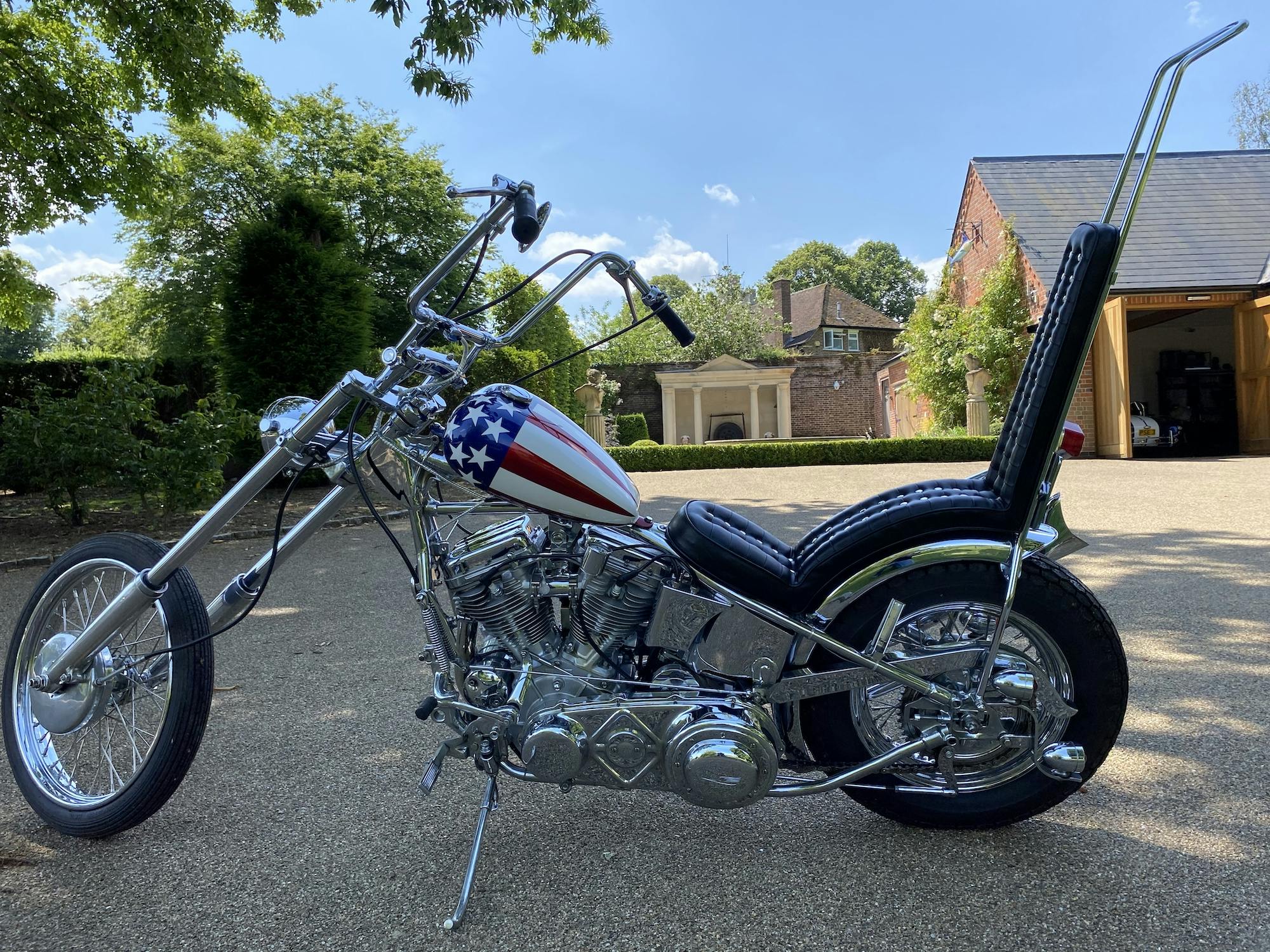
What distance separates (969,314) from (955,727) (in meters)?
18.1

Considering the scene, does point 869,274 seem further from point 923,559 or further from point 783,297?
point 923,559

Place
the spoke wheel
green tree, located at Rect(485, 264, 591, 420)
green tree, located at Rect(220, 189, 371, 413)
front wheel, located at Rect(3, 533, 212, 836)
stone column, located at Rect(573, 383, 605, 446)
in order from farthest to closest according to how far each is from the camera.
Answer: stone column, located at Rect(573, 383, 605, 446)
green tree, located at Rect(485, 264, 591, 420)
green tree, located at Rect(220, 189, 371, 413)
front wheel, located at Rect(3, 533, 212, 836)
the spoke wheel

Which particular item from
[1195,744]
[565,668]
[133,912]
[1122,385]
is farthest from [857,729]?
[1122,385]

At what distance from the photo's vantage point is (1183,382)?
19.6 metres

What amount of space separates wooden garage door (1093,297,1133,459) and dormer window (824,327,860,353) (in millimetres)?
26442

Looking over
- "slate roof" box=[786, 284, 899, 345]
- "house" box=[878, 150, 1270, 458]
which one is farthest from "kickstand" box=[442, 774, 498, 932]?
"slate roof" box=[786, 284, 899, 345]

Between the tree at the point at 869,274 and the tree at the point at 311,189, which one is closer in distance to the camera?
the tree at the point at 311,189

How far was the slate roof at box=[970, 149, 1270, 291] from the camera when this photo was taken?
15383 mm

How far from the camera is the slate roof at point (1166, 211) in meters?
15.4

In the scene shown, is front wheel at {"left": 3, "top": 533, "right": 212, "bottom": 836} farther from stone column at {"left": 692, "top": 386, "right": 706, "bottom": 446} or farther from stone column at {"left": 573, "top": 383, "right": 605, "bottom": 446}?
stone column at {"left": 692, "top": 386, "right": 706, "bottom": 446}

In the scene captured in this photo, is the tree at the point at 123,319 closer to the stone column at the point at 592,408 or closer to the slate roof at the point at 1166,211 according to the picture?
the stone column at the point at 592,408

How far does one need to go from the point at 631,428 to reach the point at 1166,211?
1697 centimetres

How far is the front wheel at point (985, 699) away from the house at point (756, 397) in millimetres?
28306

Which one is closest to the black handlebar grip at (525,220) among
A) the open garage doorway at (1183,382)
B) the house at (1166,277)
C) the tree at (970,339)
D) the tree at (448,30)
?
the tree at (448,30)
